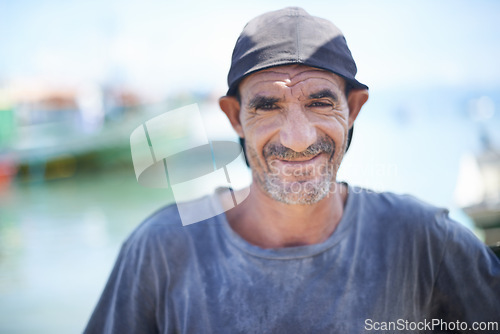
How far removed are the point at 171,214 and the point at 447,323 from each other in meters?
1.13

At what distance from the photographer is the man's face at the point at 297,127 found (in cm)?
158

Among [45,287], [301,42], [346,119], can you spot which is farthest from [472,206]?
[45,287]

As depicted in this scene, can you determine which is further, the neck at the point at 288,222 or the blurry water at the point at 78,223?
the blurry water at the point at 78,223

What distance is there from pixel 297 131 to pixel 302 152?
0.08 m

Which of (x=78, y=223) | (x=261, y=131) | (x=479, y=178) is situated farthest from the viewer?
(x=78, y=223)

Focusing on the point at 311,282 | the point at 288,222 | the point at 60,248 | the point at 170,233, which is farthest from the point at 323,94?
the point at 60,248

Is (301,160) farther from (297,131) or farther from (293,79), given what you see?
(293,79)

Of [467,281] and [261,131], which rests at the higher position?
[261,131]

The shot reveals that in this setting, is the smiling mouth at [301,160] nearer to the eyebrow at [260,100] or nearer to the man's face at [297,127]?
the man's face at [297,127]

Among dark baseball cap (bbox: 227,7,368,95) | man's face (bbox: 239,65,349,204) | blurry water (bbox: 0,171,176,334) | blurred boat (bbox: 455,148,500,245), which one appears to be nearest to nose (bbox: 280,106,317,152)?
man's face (bbox: 239,65,349,204)

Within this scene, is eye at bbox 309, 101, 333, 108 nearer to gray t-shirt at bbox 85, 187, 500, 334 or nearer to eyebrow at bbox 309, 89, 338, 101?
eyebrow at bbox 309, 89, 338, 101

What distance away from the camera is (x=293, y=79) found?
158 cm

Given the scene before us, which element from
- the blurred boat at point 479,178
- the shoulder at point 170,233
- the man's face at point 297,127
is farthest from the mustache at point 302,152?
the blurred boat at point 479,178

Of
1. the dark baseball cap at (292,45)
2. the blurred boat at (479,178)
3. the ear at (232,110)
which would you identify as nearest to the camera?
the dark baseball cap at (292,45)
